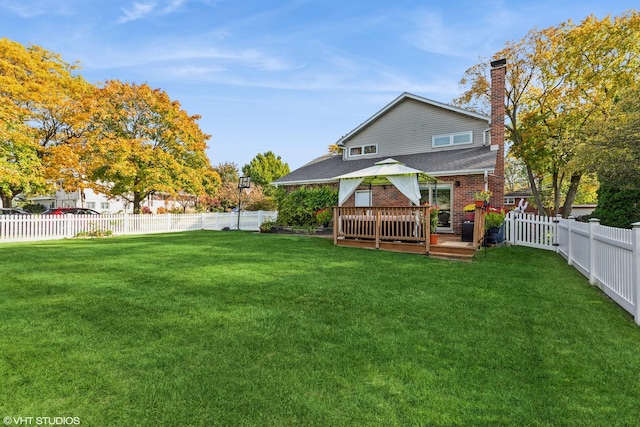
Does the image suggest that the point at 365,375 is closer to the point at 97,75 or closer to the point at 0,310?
the point at 0,310

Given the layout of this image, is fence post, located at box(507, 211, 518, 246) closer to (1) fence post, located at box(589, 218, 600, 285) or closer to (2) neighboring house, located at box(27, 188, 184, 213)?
(1) fence post, located at box(589, 218, 600, 285)

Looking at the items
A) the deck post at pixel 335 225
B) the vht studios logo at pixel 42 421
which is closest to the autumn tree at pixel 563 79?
the deck post at pixel 335 225

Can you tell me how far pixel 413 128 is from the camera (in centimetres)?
1648

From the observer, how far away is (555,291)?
17.0 ft

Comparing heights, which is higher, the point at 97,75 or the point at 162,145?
the point at 97,75

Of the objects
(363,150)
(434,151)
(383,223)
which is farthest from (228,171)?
(383,223)

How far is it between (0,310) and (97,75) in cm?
2098

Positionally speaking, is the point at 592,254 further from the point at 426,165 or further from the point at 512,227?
the point at 426,165

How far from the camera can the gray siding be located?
49.9 feet

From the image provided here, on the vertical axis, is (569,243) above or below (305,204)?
below

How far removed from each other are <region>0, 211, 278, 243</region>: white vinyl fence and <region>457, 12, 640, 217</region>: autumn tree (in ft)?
51.1

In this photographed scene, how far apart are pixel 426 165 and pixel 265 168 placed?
112ft

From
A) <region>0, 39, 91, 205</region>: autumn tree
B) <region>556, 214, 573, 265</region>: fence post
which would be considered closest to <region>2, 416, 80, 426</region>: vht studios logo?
<region>556, 214, 573, 265</region>: fence post

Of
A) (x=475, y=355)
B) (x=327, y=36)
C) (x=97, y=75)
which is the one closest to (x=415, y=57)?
(x=327, y=36)
